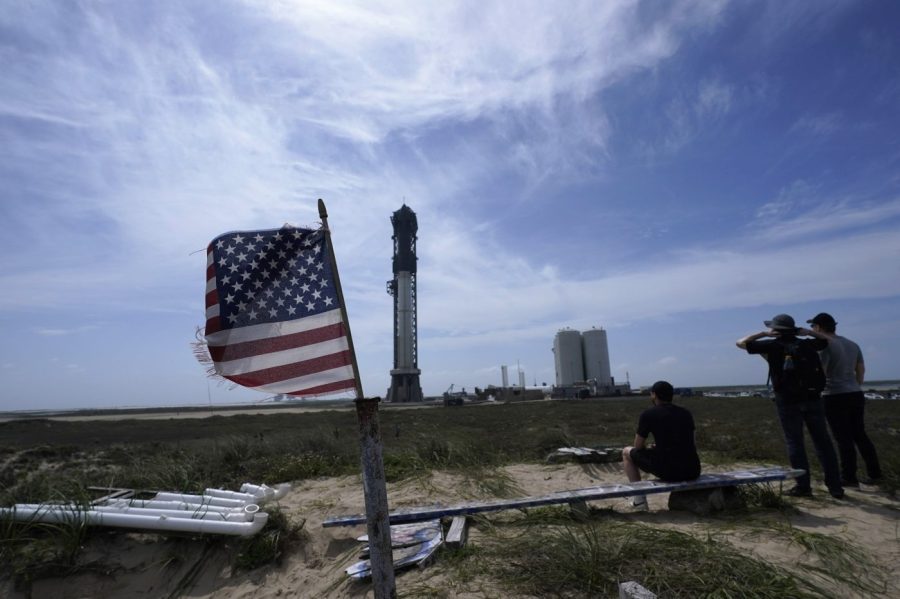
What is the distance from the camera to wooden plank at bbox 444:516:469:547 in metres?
4.83

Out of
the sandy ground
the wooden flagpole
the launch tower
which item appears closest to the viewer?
the wooden flagpole

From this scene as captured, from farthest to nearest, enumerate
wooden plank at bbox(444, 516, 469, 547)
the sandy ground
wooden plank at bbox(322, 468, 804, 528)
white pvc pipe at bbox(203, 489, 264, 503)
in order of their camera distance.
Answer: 1. white pvc pipe at bbox(203, 489, 264, 503)
2. wooden plank at bbox(322, 468, 804, 528)
3. wooden plank at bbox(444, 516, 469, 547)
4. the sandy ground

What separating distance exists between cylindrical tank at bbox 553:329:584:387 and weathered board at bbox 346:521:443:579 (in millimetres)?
62926

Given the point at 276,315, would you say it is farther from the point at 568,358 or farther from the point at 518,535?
the point at 568,358

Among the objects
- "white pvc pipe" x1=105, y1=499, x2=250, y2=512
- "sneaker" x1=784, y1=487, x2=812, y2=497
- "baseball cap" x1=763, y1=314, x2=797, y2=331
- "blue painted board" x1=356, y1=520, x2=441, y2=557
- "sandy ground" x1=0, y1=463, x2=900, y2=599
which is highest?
"baseball cap" x1=763, y1=314, x2=797, y2=331

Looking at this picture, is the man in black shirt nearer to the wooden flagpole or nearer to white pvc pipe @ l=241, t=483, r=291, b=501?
the wooden flagpole

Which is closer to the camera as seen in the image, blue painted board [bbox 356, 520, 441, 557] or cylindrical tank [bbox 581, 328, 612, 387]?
blue painted board [bbox 356, 520, 441, 557]

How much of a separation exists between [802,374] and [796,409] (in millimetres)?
488

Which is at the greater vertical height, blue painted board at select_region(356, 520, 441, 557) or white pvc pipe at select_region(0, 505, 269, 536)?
white pvc pipe at select_region(0, 505, 269, 536)

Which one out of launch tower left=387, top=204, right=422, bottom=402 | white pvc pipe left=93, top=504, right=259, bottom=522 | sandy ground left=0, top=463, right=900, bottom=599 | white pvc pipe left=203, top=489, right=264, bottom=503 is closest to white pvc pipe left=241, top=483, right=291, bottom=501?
white pvc pipe left=203, top=489, right=264, bottom=503

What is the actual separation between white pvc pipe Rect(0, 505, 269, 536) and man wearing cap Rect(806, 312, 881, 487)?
7946mm

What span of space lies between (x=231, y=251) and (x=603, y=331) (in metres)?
64.8

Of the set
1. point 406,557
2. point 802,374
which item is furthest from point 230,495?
point 802,374

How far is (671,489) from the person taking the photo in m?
5.91
